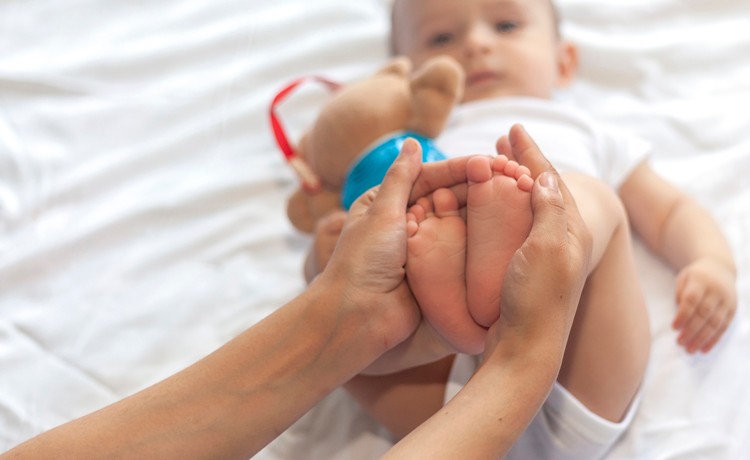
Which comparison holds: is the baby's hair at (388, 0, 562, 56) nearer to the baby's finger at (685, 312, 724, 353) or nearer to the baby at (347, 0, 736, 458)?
the baby at (347, 0, 736, 458)

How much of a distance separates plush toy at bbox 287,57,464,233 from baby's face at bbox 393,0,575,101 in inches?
6.0

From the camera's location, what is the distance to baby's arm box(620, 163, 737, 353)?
3.52 ft

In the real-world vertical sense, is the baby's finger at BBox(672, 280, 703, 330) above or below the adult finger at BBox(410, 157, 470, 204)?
below

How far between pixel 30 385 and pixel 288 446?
39 centimetres

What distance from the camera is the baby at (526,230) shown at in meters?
0.85

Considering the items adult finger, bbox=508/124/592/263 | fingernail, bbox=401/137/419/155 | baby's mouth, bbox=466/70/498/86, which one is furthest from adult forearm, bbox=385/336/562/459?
baby's mouth, bbox=466/70/498/86

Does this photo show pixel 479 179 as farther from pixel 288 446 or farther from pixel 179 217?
pixel 179 217

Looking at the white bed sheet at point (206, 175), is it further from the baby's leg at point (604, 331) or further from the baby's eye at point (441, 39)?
the baby's eye at point (441, 39)

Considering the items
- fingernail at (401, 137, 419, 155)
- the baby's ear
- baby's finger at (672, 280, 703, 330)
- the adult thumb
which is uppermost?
fingernail at (401, 137, 419, 155)

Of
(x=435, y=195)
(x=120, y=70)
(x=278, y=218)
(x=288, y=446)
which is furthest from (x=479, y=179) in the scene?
(x=120, y=70)

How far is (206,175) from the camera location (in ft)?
4.53

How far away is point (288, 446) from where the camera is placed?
1.03 meters

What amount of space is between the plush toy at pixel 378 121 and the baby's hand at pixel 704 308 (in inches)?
16.1

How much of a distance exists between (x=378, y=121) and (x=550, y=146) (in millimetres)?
263
